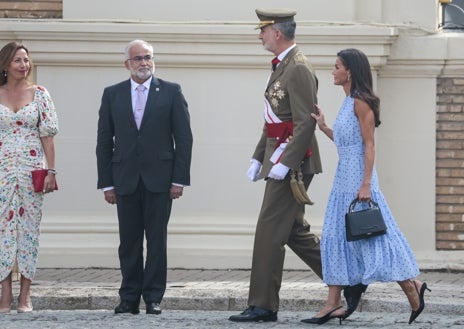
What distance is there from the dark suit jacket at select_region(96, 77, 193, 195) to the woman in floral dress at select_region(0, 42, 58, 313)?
1.37ft

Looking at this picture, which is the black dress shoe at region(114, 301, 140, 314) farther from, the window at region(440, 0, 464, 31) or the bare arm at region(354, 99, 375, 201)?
the window at region(440, 0, 464, 31)

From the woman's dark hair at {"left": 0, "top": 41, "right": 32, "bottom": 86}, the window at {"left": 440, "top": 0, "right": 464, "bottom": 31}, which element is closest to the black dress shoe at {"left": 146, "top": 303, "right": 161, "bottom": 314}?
the woman's dark hair at {"left": 0, "top": 41, "right": 32, "bottom": 86}

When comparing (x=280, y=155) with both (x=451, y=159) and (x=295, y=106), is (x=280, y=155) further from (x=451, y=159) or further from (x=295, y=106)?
(x=451, y=159)

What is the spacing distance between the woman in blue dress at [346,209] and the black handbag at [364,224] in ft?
0.33

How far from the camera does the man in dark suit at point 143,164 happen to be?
9.77 meters

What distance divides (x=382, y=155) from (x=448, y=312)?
265cm

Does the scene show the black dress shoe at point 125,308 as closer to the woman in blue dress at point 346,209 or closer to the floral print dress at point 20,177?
the floral print dress at point 20,177

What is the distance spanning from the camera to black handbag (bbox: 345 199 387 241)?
9.11m

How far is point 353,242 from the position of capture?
9.30 meters

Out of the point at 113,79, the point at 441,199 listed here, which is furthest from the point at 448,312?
the point at 113,79

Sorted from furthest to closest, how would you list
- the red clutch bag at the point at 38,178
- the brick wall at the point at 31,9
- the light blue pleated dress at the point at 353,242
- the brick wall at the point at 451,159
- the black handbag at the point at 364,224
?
the brick wall at the point at 31,9 < the brick wall at the point at 451,159 < the red clutch bag at the point at 38,178 < the light blue pleated dress at the point at 353,242 < the black handbag at the point at 364,224

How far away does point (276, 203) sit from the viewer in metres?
9.35

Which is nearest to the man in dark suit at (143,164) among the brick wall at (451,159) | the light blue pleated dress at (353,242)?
the light blue pleated dress at (353,242)

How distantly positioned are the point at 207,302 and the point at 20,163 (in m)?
1.54
